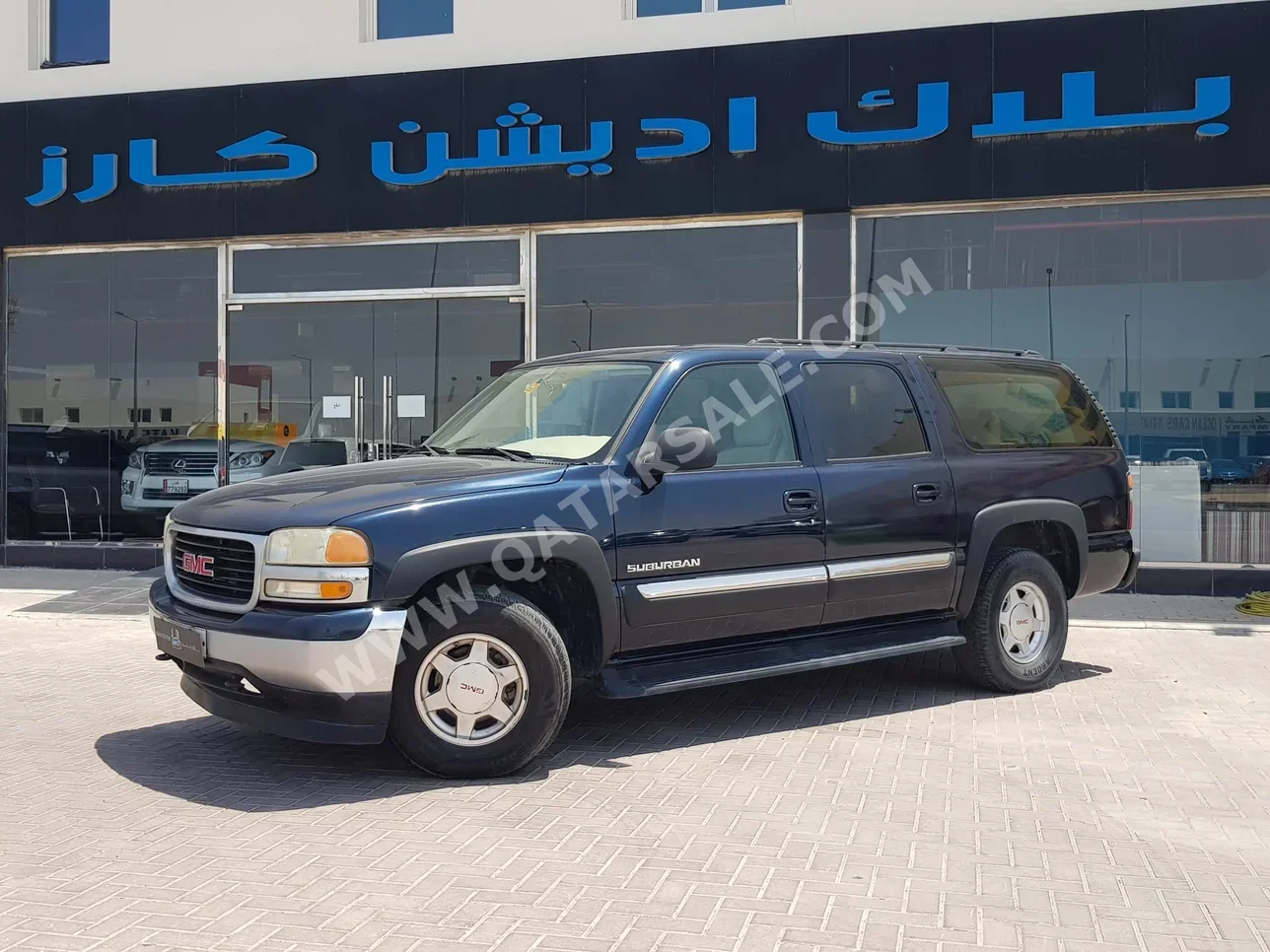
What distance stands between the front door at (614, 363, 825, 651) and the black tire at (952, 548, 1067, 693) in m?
1.24

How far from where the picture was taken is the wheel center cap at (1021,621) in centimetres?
709

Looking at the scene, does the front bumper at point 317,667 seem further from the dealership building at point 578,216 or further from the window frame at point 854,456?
the dealership building at point 578,216

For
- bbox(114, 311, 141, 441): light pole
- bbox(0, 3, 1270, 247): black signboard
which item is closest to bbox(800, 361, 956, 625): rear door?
bbox(0, 3, 1270, 247): black signboard

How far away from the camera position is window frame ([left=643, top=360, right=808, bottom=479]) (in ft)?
19.1

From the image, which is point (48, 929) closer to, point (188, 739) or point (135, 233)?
point (188, 739)

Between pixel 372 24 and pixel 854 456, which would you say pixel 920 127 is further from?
pixel 854 456

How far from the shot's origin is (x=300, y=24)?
43.1 ft

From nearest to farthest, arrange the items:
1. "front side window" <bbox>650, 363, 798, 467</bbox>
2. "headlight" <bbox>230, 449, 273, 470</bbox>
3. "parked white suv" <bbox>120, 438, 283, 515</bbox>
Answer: "front side window" <bbox>650, 363, 798, 467</bbox>
"headlight" <bbox>230, 449, 273, 470</bbox>
"parked white suv" <bbox>120, 438, 283, 515</bbox>

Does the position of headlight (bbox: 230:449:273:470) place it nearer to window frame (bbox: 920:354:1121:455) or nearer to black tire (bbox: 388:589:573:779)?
window frame (bbox: 920:354:1121:455)

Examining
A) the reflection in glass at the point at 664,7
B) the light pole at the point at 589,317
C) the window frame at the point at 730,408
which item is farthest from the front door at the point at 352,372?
the window frame at the point at 730,408

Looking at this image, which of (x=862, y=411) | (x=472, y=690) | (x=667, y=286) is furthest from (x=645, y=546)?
(x=667, y=286)

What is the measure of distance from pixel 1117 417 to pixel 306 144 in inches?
343

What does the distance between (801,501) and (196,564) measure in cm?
289
